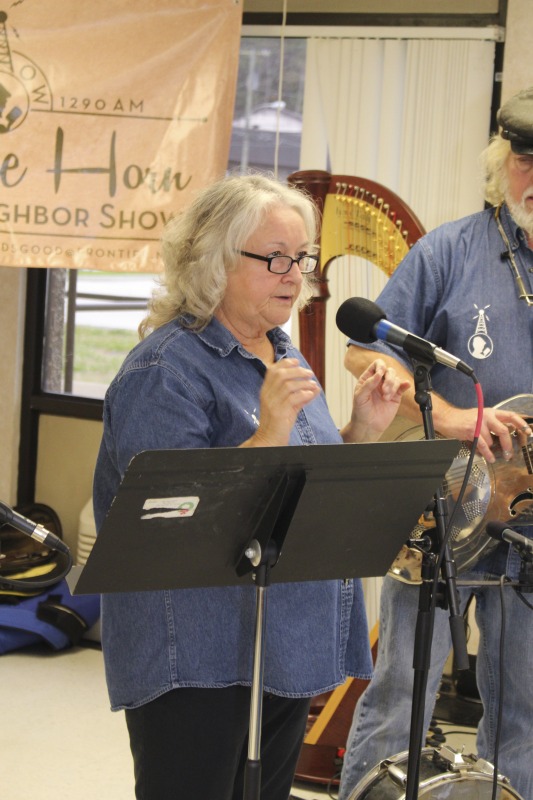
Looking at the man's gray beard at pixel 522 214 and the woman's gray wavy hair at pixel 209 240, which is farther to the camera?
the man's gray beard at pixel 522 214

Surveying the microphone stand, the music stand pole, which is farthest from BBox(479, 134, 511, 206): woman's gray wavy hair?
the music stand pole

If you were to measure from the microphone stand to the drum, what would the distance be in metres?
0.39

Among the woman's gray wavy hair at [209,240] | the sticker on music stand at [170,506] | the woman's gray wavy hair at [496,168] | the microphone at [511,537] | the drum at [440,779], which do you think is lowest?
the drum at [440,779]

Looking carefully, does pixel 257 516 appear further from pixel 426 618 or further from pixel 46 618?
pixel 46 618

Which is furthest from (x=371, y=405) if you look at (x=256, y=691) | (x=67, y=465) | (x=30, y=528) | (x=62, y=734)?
(x=67, y=465)

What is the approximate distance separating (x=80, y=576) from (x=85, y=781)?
187cm

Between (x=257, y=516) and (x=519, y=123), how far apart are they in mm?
1116

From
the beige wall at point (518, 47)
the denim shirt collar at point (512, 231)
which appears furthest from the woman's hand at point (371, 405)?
the beige wall at point (518, 47)

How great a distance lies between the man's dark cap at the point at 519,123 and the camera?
209 cm

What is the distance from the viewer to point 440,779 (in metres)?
1.96

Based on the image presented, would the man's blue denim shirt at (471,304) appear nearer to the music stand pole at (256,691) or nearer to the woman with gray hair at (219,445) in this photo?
the woman with gray hair at (219,445)

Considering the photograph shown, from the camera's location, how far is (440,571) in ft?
5.32

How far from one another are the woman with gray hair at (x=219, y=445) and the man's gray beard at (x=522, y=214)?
585 mm

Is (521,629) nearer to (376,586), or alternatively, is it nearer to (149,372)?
(149,372)
